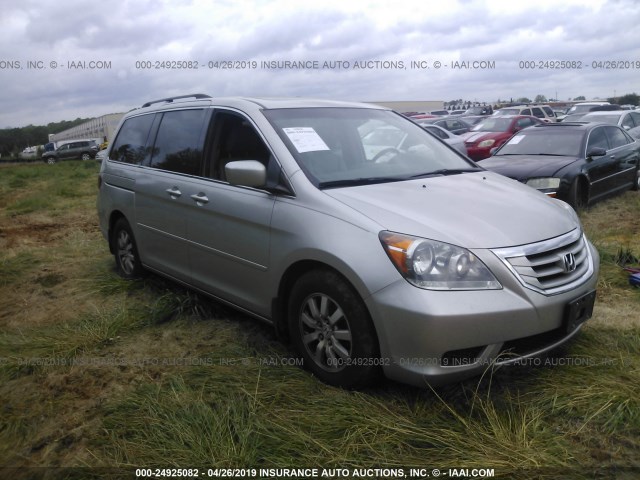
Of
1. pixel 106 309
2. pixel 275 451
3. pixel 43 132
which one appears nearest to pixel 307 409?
pixel 275 451

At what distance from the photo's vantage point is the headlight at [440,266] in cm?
268

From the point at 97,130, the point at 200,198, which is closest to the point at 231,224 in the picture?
the point at 200,198

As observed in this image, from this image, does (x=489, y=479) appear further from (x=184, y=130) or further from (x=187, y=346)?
Answer: (x=184, y=130)

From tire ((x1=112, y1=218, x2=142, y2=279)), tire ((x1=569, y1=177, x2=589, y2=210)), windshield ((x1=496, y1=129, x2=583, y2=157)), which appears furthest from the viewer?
windshield ((x1=496, y1=129, x2=583, y2=157))

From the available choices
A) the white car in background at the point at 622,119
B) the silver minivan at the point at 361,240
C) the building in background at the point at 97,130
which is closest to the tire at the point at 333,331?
the silver minivan at the point at 361,240

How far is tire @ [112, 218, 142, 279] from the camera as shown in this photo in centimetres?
508

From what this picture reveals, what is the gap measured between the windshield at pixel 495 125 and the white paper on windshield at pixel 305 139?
40.3 ft

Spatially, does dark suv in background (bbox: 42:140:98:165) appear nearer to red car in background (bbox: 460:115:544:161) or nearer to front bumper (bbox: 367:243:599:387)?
red car in background (bbox: 460:115:544:161)

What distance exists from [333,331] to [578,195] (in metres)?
5.74

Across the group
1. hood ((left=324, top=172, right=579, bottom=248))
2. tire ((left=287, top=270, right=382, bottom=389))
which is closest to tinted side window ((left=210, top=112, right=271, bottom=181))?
hood ((left=324, top=172, right=579, bottom=248))

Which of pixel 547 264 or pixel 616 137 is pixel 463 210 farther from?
pixel 616 137

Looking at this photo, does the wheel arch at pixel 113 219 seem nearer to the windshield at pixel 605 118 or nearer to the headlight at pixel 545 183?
the headlight at pixel 545 183

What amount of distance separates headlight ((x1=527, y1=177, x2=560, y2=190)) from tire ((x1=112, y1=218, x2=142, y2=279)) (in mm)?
4817

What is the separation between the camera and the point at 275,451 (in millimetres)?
2549
